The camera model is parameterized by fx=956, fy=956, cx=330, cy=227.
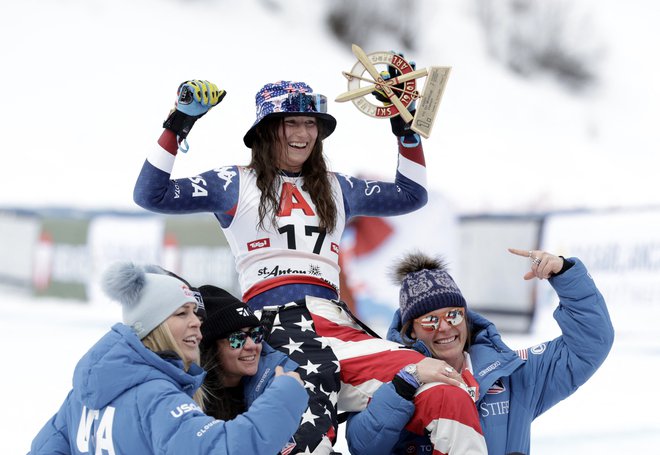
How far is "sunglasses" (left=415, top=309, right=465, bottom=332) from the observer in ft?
9.15

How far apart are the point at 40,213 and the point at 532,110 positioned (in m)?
9.98

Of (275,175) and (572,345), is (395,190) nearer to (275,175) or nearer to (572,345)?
(275,175)

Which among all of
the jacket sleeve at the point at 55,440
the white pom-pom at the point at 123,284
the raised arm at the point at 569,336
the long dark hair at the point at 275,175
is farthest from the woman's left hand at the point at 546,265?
the jacket sleeve at the point at 55,440

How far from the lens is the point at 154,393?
6.83ft

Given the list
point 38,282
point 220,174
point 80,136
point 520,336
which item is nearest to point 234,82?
point 80,136

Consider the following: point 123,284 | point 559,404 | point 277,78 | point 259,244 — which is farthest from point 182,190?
point 277,78

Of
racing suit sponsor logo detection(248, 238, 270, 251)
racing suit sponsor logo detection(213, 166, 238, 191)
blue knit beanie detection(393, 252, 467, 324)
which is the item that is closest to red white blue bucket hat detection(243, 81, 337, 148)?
racing suit sponsor logo detection(213, 166, 238, 191)

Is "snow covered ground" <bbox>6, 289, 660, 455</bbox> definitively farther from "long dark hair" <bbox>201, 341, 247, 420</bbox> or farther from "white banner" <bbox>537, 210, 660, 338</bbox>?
"long dark hair" <bbox>201, 341, 247, 420</bbox>

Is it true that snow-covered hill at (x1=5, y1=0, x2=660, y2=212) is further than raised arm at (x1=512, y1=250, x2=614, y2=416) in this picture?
Yes

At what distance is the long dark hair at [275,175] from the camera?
9.68ft

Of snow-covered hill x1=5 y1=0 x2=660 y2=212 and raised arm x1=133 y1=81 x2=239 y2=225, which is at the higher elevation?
snow-covered hill x1=5 y1=0 x2=660 y2=212

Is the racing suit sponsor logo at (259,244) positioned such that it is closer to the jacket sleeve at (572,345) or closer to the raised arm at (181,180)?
the raised arm at (181,180)

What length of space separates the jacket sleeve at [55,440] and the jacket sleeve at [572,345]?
131 cm

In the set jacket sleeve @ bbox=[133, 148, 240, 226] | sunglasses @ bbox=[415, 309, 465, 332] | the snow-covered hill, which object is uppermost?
the snow-covered hill
